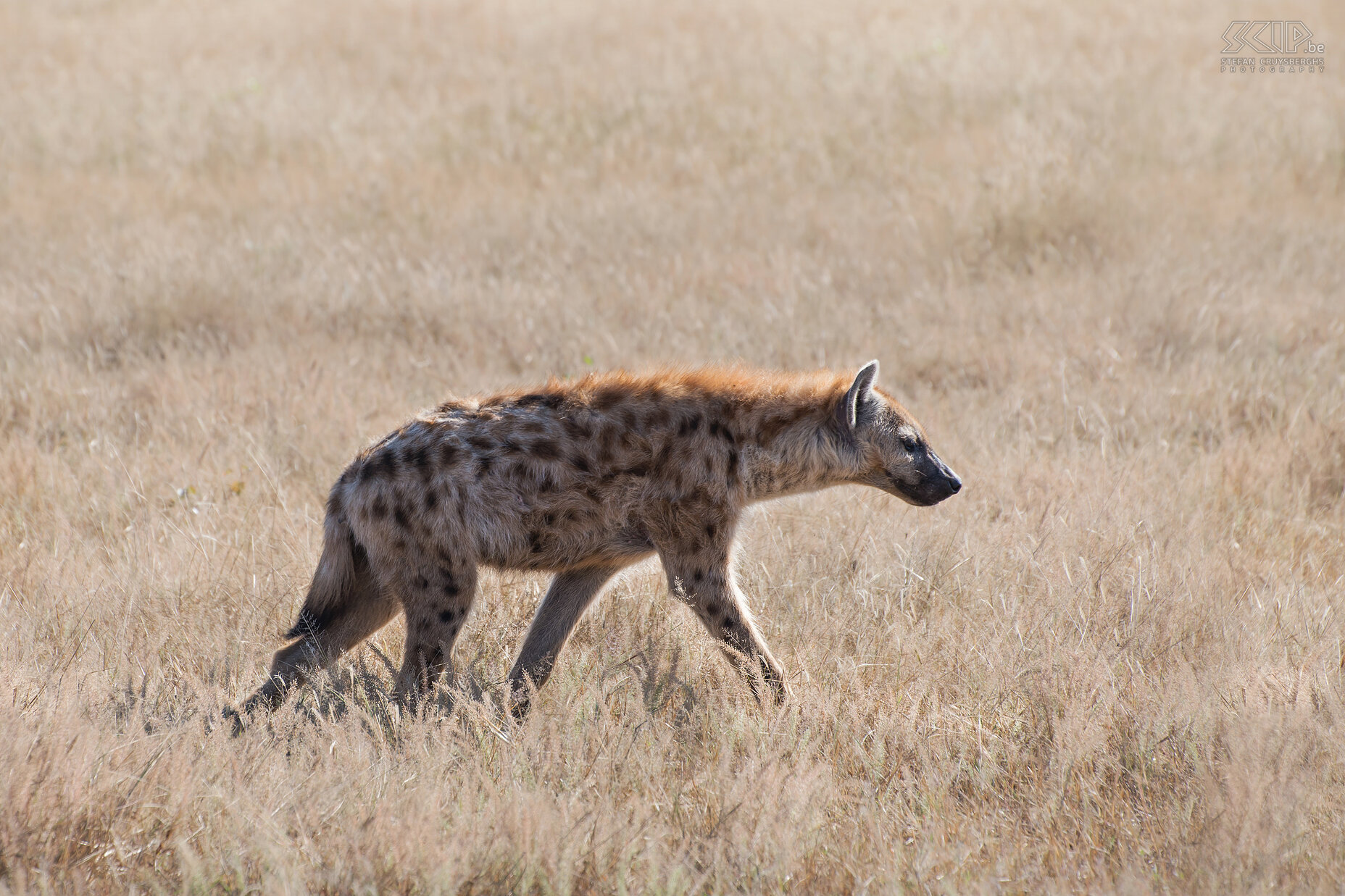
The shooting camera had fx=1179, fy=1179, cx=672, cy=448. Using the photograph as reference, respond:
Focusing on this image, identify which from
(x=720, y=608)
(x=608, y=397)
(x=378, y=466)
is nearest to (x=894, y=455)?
(x=720, y=608)

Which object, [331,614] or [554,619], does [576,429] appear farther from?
[331,614]

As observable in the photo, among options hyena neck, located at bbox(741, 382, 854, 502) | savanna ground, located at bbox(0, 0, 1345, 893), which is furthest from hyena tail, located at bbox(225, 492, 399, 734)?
hyena neck, located at bbox(741, 382, 854, 502)

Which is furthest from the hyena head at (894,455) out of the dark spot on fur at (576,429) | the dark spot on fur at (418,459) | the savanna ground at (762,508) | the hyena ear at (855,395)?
the dark spot on fur at (418,459)

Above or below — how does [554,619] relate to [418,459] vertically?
below

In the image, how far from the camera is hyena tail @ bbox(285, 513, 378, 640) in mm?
3631

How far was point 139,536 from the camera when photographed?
15.7ft

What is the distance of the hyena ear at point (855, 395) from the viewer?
163 inches

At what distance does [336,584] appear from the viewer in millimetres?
3697

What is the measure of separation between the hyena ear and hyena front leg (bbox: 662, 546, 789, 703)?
0.74 metres

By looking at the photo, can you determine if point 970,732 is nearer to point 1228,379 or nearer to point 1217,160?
point 1228,379

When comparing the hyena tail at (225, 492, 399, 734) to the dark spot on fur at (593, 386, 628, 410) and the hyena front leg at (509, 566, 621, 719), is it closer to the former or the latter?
the hyena front leg at (509, 566, 621, 719)

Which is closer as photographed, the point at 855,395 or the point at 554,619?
the point at 554,619

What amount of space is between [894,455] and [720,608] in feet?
3.22

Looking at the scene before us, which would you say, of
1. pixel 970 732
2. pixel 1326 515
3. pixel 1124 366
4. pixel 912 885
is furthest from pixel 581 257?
pixel 912 885
